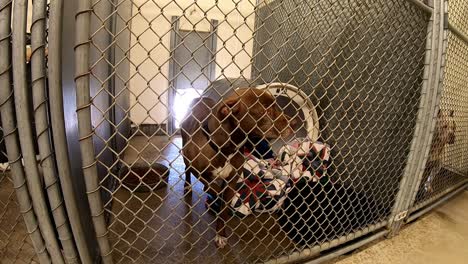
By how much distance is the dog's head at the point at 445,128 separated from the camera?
2.40 metres

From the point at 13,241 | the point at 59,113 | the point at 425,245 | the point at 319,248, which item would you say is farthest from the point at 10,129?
the point at 425,245

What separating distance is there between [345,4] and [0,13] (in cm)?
262

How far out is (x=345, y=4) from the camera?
261 cm

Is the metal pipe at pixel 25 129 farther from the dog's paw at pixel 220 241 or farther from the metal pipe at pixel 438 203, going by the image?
the metal pipe at pixel 438 203

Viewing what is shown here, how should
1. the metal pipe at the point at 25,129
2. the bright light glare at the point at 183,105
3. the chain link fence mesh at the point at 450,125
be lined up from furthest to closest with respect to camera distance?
1. the bright light glare at the point at 183,105
2. the chain link fence mesh at the point at 450,125
3. the metal pipe at the point at 25,129

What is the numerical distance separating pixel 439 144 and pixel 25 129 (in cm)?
306

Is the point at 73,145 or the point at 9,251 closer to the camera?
the point at 73,145

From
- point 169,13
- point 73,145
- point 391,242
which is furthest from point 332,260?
point 169,13

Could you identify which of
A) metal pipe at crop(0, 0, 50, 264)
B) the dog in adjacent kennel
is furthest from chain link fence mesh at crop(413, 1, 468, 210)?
metal pipe at crop(0, 0, 50, 264)

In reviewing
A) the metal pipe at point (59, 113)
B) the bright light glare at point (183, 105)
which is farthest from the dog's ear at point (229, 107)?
the metal pipe at point (59, 113)

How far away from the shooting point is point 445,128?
2518mm

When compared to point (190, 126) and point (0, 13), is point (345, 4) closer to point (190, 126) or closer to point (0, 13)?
point (190, 126)

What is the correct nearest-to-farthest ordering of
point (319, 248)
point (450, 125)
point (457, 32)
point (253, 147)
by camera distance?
point (319, 248), point (253, 147), point (457, 32), point (450, 125)

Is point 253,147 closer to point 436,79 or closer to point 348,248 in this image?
point 348,248
